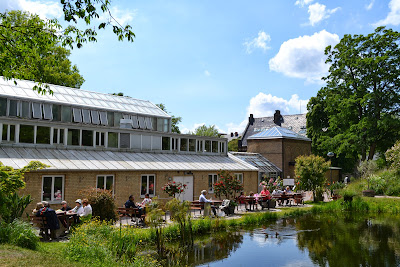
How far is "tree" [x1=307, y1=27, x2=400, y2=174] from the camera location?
108 ft

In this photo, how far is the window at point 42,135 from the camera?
19.2 m

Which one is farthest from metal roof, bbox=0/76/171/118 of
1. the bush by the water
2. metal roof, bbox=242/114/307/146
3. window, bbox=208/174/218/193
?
metal roof, bbox=242/114/307/146

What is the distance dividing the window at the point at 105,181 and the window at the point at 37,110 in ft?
25.0

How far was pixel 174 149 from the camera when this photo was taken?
2578cm

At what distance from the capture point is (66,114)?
84.0 ft

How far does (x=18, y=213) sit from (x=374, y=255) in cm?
1185

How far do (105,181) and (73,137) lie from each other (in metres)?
3.28

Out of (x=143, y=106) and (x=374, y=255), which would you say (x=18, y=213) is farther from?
(x=143, y=106)

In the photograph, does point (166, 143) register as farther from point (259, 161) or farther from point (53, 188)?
point (259, 161)

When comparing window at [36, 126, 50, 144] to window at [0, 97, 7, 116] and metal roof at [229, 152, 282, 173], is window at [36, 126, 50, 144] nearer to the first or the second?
window at [0, 97, 7, 116]

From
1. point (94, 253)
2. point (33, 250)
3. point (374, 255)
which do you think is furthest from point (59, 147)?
point (374, 255)

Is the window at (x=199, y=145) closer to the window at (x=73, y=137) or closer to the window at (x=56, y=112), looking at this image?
the window at (x=73, y=137)

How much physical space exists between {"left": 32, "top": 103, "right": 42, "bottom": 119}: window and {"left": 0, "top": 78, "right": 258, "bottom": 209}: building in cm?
5

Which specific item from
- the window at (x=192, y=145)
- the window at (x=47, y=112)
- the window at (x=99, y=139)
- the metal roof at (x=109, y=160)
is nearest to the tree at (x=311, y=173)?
the metal roof at (x=109, y=160)
